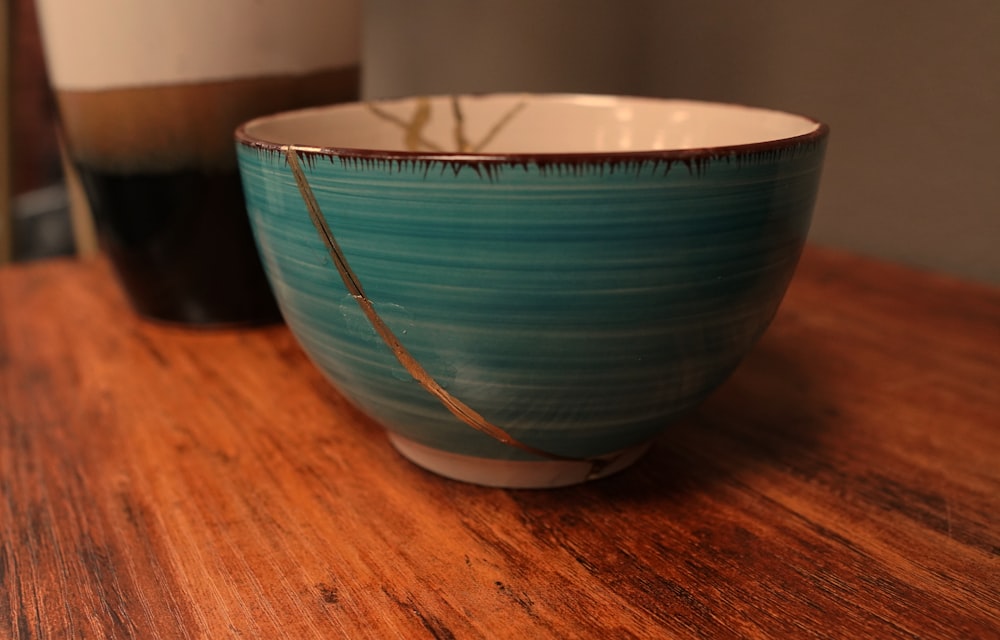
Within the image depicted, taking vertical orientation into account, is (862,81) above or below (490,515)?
above

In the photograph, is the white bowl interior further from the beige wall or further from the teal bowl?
the beige wall

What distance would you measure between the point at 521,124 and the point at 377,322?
22 centimetres

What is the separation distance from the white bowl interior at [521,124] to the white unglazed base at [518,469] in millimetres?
160

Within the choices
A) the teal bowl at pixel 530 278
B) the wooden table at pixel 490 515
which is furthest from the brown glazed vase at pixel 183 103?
the teal bowl at pixel 530 278

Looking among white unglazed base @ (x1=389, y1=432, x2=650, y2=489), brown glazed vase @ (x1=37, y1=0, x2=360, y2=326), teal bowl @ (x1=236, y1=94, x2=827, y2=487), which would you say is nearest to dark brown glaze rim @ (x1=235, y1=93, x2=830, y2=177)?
teal bowl @ (x1=236, y1=94, x2=827, y2=487)

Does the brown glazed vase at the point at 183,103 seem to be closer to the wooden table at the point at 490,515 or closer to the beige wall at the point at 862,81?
the wooden table at the point at 490,515

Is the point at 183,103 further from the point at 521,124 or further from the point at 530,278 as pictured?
the point at 530,278

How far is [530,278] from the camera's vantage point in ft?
0.94

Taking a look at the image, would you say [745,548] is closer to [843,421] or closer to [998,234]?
[843,421]

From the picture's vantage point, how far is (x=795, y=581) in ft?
1.02

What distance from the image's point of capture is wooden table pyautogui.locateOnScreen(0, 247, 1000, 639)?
0.30 metres

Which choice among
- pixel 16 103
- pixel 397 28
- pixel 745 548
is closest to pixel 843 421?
pixel 745 548

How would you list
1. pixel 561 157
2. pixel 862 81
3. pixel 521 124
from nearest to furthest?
pixel 561 157
pixel 521 124
pixel 862 81

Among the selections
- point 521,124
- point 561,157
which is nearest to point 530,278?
point 561,157
